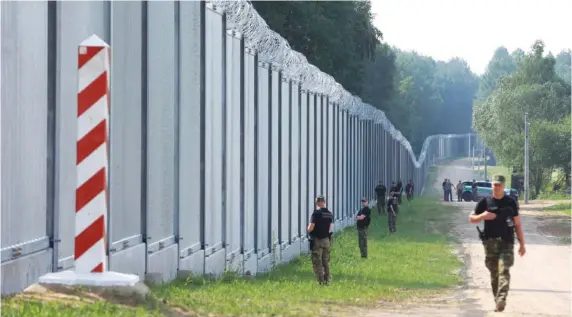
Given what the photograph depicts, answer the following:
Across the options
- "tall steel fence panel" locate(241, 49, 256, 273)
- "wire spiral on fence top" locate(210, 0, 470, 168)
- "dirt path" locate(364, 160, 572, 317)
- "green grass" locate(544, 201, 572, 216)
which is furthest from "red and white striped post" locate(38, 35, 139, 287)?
"green grass" locate(544, 201, 572, 216)

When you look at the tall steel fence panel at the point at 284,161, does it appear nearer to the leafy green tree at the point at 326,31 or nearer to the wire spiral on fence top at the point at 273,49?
the wire spiral on fence top at the point at 273,49

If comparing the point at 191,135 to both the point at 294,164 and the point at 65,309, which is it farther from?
the point at 294,164

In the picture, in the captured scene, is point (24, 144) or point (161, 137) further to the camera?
point (161, 137)

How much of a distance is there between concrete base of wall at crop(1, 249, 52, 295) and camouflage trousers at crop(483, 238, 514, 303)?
5500 millimetres

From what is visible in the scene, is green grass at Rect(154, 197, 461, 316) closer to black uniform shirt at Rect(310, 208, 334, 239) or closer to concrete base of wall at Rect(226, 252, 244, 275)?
concrete base of wall at Rect(226, 252, 244, 275)

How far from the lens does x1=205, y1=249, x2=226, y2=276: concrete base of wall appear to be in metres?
17.7

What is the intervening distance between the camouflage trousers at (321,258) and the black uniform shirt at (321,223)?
107 mm

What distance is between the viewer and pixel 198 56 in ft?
56.9

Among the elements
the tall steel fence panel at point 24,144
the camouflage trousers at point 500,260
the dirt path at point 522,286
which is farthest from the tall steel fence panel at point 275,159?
the tall steel fence panel at point 24,144

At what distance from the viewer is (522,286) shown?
22078mm

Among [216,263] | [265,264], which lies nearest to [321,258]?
[216,263]

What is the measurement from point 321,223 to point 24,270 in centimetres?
996

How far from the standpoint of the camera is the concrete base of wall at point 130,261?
12977mm

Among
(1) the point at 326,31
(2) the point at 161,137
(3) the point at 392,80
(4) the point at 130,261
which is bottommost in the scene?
(4) the point at 130,261
